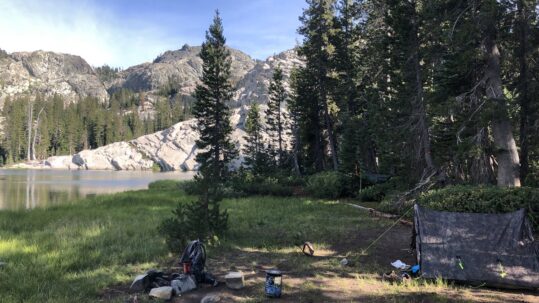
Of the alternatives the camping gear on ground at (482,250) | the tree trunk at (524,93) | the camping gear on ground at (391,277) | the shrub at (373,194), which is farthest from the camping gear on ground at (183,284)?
the shrub at (373,194)

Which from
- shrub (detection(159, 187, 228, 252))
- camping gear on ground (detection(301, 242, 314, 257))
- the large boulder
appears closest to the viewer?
camping gear on ground (detection(301, 242, 314, 257))

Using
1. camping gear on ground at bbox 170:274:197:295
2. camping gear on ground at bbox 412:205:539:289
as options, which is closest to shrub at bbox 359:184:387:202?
camping gear on ground at bbox 412:205:539:289

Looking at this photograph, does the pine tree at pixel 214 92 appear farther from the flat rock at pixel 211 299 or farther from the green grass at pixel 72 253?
the flat rock at pixel 211 299

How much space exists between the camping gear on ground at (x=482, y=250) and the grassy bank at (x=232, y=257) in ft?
1.50

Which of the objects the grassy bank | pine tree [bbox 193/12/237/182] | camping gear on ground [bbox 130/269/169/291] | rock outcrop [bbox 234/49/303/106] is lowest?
the grassy bank

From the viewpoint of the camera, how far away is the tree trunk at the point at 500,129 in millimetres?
13961

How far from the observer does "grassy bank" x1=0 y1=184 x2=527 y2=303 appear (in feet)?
24.0

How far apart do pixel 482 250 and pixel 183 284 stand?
6349mm

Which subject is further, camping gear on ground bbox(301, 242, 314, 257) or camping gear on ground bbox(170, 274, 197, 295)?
camping gear on ground bbox(301, 242, 314, 257)

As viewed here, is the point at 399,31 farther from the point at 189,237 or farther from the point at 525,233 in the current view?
the point at 189,237

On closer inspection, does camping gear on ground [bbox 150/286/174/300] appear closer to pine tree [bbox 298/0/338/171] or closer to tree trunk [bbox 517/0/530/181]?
tree trunk [bbox 517/0/530/181]

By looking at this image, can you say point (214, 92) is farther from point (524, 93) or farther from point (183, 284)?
point (183, 284)

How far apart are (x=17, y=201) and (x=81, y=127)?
99.0 meters

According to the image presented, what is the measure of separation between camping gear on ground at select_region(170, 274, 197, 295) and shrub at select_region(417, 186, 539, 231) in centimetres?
964
